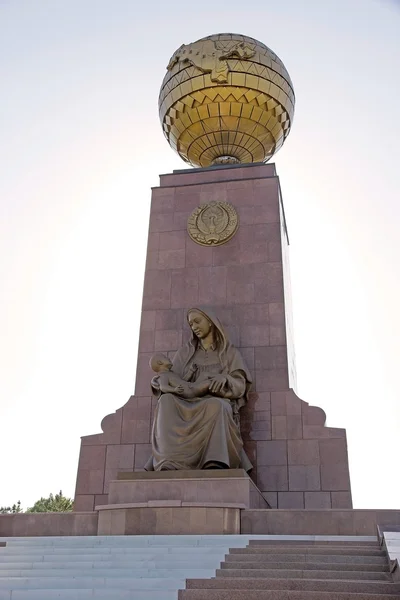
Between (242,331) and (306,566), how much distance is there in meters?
5.67

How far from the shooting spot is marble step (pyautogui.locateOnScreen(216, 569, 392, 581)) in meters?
4.89

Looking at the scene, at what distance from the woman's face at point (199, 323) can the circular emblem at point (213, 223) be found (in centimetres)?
208

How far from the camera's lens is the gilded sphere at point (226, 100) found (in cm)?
1205

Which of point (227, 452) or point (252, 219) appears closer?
point (227, 452)

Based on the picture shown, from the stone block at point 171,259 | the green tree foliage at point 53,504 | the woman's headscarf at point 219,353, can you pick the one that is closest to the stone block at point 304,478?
the woman's headscarf at point 219,353

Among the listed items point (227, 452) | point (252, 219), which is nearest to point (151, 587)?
point (227, 452)


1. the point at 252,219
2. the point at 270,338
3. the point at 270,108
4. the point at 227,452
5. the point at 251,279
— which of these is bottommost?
the point at 227,452

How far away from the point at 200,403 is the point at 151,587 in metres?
3.98

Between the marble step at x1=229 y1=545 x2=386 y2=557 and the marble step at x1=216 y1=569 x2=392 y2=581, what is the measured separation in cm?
57

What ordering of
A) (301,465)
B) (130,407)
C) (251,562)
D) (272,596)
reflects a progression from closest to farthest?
(272,596) → (251,562) → (301,465) → (130,407)

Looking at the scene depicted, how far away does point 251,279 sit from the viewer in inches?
435

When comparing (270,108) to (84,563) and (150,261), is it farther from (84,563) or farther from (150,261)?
(84,563)

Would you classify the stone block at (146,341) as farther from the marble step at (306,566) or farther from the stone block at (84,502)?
the marble step at (306,566)

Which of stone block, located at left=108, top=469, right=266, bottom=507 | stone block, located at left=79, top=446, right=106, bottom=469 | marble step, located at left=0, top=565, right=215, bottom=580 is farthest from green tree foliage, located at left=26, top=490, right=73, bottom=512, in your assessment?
marble step, located at left=0, top=565, right=215, bottom=580
